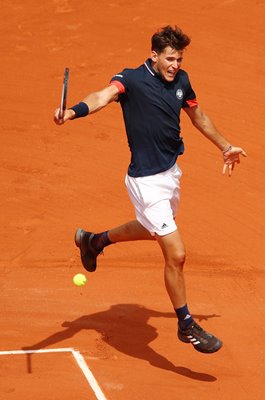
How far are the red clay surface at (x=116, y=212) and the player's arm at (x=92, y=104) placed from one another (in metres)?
2.55

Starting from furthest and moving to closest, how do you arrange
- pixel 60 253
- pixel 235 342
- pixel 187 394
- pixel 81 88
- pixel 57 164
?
pixel 81 88 → pixel 57 164 → pixel 60 253 → pixel 235 342 → pixel 187 394

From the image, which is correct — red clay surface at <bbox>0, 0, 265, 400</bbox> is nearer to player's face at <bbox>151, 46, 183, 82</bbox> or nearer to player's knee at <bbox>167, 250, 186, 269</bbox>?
player's knee at <bbox>167, 250, 186, 269</bbox>

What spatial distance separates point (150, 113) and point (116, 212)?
409cm

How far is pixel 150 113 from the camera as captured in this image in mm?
9008

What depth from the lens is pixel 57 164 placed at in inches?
561

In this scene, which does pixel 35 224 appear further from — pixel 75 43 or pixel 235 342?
pixel 75 43

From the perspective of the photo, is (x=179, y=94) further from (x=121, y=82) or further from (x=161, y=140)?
(x=121, y=82)

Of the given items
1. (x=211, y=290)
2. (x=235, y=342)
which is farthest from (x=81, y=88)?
(x=235, y=342)

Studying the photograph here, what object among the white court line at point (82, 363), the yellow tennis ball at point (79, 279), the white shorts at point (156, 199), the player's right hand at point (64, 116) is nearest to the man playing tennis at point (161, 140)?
the white shorts at point (156, 199)

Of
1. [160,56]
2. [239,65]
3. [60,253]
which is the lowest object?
[60,253]

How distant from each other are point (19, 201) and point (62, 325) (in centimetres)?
330

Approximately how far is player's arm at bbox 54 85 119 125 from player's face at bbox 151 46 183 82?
0.47 metres

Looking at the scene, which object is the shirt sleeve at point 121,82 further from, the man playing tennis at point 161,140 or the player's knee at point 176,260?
the player's knee at point 176,260

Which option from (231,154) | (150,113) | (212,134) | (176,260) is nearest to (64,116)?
(150,113)
